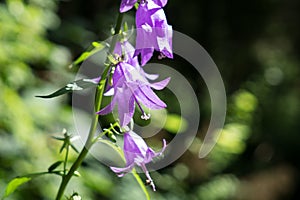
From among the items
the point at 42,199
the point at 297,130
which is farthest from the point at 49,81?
the point at 297,130

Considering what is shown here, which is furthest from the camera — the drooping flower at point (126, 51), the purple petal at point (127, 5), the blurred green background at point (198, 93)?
the blurred green background at point (198, 93)

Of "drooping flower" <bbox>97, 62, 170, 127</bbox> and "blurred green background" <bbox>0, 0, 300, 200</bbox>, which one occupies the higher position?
"drooping flower" <bbox>97, 62, 170, 127</bbox>

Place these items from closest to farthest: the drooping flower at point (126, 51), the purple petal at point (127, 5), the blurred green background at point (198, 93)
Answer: the purple petal at point (127, 5) → the drooping flower at point (126, 51) → the blurred green background at point (198, 93)

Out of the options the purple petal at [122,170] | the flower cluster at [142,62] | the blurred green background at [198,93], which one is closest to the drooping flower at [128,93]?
the flower cluster at [142,62]

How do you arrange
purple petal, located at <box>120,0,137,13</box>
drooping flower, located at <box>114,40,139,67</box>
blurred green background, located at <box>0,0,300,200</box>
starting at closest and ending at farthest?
purple petal, located at <box>120,0,137,13</box>, drooping flower, located at <box>114,40,139,67</box>, blurred green background, located at <box>0,0,300,200</box>

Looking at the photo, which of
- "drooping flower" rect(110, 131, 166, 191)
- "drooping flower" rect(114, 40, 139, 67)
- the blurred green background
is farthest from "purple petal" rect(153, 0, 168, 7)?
the blurred green background

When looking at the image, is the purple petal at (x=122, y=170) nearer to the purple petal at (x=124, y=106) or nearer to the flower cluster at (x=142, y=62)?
the flower cluster at (x=142, y=62)

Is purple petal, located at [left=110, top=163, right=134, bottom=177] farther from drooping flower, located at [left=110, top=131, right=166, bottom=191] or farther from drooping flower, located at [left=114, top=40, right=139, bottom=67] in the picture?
drooping flower, located at [left=114, top=40, right=139, bottom=67]

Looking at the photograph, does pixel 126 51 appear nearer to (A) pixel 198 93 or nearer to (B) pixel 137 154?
(B) pixel 137 154
